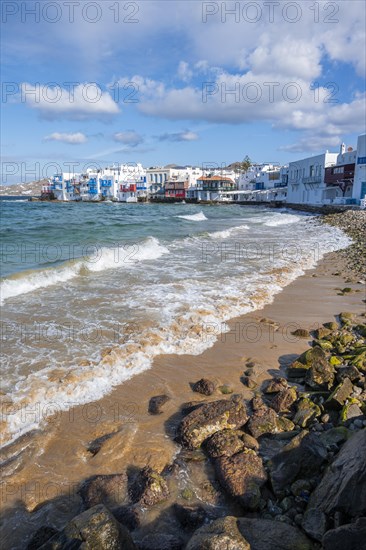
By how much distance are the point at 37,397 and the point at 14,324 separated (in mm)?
3271

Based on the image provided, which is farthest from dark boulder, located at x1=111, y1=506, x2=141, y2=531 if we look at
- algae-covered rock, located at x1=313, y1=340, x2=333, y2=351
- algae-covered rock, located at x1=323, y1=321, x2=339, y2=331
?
algae-covered rock, located at x1=323, y1=321, x2=339, y2=331

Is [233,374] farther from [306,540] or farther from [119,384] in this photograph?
[306,540]

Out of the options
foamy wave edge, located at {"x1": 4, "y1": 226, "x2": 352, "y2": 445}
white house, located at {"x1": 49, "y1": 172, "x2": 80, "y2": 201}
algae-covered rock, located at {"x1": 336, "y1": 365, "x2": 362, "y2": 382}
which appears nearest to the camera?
foamy wave edge, located at {"x1": 4, "y1": 226, "x2": 352, "y2": 445}

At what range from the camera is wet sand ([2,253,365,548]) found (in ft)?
12.4

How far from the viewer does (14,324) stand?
8.11m

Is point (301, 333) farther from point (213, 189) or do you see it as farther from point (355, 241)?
point (213, 189)

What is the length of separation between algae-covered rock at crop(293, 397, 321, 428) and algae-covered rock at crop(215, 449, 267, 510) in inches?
34.7

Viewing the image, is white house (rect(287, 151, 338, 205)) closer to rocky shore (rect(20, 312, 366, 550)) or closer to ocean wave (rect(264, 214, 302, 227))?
ocean wave (rect(264, 214, 302, 227))

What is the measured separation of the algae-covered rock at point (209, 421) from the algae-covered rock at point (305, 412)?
2.07ft

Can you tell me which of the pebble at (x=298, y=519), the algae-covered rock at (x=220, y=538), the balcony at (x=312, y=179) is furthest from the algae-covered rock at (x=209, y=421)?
the balcony at (x=312, y=179)

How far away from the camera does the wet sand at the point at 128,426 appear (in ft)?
12.4

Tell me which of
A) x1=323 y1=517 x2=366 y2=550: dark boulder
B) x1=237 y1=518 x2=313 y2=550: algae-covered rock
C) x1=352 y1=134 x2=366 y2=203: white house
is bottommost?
x1=237 y1=518 x2=313 y2=550: algae-covered rock

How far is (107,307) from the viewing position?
9273 mm

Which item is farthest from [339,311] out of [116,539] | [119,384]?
[116,539]
